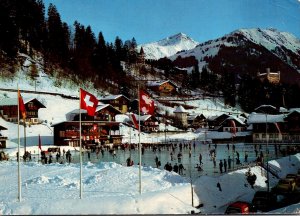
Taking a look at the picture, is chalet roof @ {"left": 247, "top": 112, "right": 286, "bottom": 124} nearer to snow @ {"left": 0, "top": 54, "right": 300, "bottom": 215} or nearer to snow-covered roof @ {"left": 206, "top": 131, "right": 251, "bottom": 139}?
snow-covered roof @ {"left": 206, "top": 131, "right": 251, "bottom": 139}

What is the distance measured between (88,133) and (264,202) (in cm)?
1800

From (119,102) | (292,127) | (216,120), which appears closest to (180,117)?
(216,120)

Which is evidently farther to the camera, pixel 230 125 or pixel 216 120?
pixel 216 120

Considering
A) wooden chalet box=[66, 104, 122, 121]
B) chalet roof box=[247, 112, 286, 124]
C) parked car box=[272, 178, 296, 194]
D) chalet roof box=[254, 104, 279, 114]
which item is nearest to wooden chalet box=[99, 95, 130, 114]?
wooden chalet box=[66, 104, 122, 121]

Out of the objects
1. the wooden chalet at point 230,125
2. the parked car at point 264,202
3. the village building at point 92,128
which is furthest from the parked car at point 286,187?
the wooden chalet at point 230,125

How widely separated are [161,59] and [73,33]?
26.3 feet

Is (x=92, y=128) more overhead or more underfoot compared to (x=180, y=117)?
more underfoot

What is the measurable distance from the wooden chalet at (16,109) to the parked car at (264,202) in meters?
12.9

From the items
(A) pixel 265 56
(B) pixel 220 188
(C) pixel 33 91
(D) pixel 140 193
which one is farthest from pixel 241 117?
(D) pixel 140 193

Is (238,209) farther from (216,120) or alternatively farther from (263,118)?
(216,120)

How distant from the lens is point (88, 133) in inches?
1030

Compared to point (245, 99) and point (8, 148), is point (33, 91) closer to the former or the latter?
point (8, 148)

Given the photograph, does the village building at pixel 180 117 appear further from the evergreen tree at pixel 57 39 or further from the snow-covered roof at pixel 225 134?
the evergreen tree at pixel 57 39

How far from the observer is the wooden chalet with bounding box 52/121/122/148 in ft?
78.0
